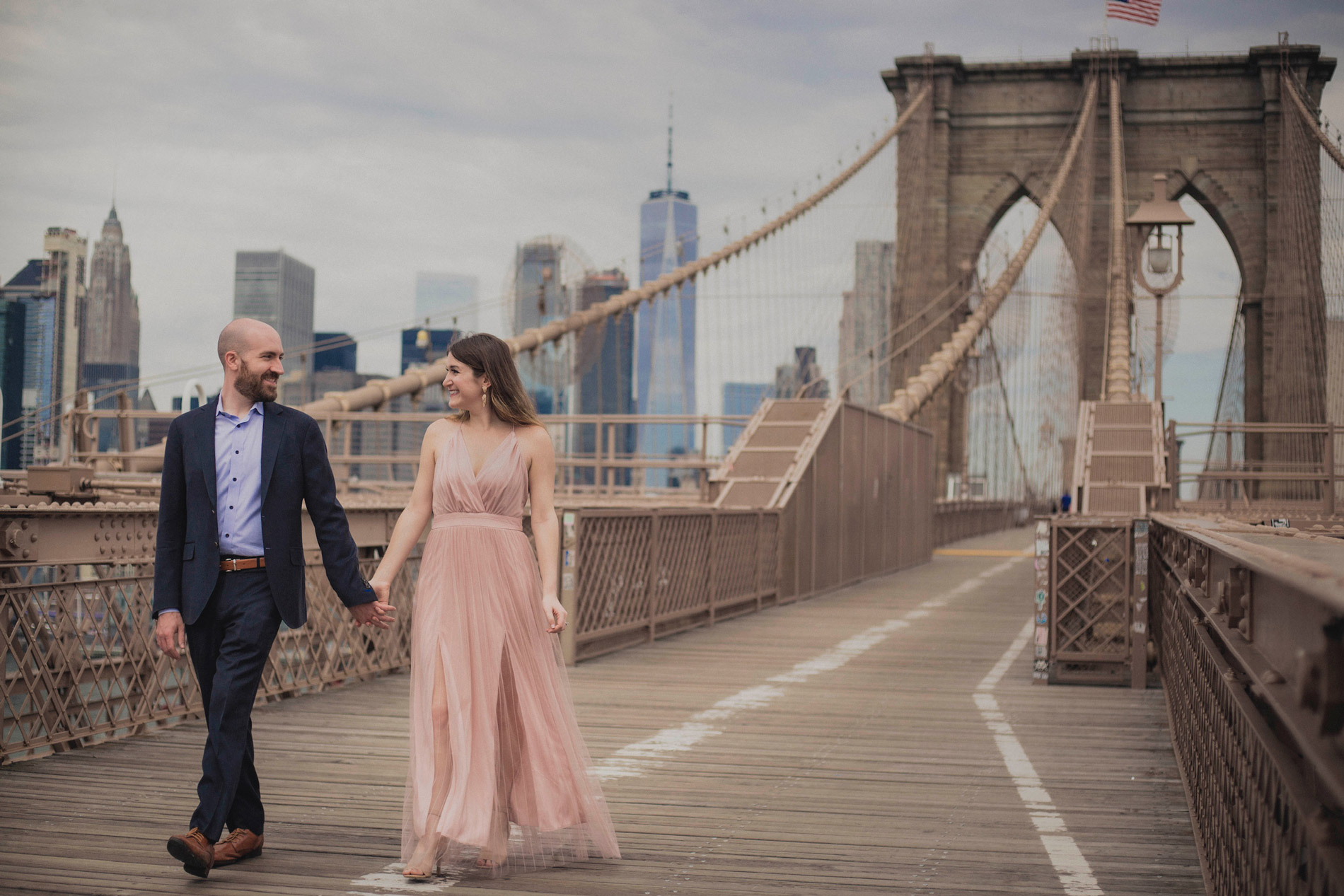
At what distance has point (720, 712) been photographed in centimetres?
740

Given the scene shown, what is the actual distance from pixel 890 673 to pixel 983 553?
63.1 ft

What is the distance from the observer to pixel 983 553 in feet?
91.5

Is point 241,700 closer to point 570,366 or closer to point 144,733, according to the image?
point 144,733

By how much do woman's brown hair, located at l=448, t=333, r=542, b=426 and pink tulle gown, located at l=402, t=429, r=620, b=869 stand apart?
92mm

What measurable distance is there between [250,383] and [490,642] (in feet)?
3.33

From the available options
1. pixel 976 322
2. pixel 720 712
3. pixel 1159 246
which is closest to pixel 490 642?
pixel 720 712

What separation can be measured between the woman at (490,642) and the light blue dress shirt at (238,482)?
0.40 m

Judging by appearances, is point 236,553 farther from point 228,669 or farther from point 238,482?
point 228,669

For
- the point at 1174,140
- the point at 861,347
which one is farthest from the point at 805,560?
the point at 1174,140

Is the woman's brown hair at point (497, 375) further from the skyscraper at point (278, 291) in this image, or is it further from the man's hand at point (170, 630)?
the skyscraper at point (278, 291)

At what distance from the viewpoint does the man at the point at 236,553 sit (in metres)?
3.80

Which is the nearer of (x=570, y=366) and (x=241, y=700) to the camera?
(x=241, y=700)

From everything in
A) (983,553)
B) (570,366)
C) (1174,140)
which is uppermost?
(1174,140)

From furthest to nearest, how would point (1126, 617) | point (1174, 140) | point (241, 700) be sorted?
point (1174, 140)
point (1126, 617)
point (241, 700)
